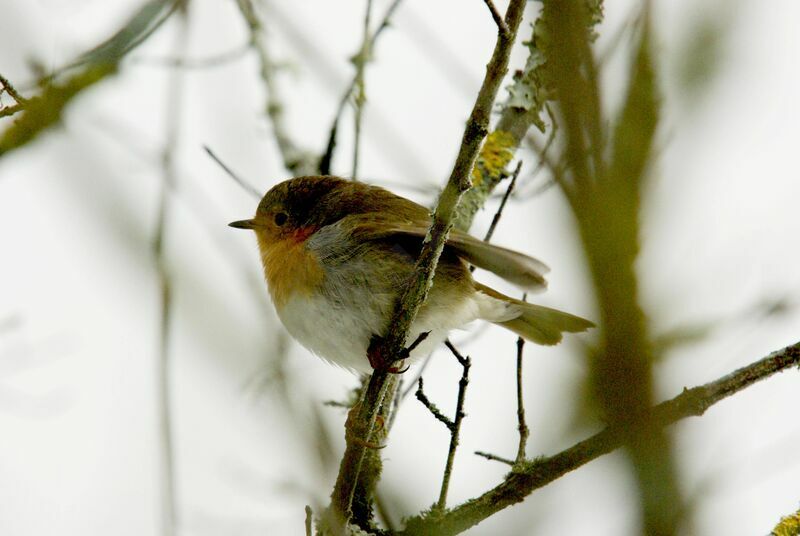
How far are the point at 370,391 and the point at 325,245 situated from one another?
1.07m

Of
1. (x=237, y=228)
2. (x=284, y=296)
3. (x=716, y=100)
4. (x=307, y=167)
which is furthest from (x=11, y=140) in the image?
(x=307, y=167)

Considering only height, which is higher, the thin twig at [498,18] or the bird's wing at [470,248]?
the bird's wing at [470,248]

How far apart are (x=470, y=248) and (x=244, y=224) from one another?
5.88ft

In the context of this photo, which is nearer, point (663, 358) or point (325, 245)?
point (663, 358)

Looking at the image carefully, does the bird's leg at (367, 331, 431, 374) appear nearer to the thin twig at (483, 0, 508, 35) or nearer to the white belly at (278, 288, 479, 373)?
the white belly at (278, 288, 479, 373)

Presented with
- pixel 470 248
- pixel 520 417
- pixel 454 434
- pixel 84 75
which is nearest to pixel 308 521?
pixel 454 434

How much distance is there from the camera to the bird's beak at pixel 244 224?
507 cm

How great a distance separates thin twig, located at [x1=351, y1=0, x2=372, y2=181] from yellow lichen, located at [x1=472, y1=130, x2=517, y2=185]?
0.66m

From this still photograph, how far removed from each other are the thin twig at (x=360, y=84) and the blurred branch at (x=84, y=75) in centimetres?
191

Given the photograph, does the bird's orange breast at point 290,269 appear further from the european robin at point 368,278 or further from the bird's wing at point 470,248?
the bird's wing at point 470,248

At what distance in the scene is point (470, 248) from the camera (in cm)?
377

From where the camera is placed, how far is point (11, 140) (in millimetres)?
2387

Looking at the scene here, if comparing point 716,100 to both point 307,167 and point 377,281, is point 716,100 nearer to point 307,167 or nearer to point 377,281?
point 377,281

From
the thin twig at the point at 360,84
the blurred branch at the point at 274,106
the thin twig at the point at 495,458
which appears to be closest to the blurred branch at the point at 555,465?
the thin twig at the point at 495,458
